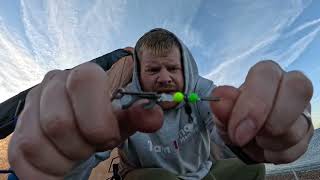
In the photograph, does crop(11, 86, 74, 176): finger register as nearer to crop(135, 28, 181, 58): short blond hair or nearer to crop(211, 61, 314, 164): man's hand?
crop(211, 61, 314, 164): man's hand

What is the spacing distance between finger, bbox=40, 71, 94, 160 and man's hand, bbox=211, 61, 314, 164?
0.58 ft

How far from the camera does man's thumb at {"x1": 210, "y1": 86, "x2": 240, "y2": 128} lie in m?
0.39

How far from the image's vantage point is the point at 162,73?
733 mm

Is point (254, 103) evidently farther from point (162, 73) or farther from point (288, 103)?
point (162, 73)

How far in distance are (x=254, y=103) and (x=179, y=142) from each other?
468mm

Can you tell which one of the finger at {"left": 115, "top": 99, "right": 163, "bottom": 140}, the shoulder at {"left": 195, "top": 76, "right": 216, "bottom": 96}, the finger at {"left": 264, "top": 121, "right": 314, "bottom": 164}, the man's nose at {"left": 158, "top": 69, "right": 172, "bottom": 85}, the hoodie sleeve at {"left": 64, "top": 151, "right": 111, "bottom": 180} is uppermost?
the finger at {"left": 115, "top": 99, "right": 163, "bottom": 140}

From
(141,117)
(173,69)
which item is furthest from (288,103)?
(173,69)

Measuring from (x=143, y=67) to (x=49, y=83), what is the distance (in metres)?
0.41

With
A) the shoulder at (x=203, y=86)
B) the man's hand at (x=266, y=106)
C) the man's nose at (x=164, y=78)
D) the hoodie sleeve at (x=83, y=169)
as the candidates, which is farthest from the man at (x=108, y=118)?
the shoulder at (x=203, y=86)

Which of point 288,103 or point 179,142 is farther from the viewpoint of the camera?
point 179,142

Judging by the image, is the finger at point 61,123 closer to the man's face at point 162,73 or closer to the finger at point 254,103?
the finger at point 254,103

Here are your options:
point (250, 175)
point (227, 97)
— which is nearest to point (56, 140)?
point (227, 97)

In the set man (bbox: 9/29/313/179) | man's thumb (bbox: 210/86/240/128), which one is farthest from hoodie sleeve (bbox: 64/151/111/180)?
man's thumb (bbox: 210/86/240/128)

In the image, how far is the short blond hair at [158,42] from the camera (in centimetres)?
78
